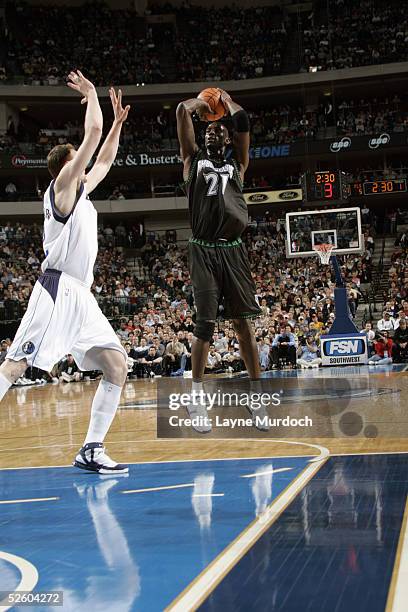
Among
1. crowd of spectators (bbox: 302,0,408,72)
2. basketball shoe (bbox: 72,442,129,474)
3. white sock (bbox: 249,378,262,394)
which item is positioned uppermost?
crowd of spectators (bbox: 302,0,408,72)

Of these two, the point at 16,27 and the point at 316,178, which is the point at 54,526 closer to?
the point at 316,178

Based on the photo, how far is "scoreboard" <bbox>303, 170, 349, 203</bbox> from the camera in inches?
797

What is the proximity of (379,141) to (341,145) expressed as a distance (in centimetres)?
164

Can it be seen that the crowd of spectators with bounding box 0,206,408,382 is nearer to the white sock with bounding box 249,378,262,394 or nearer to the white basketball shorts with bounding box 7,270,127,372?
the white sock with bounding box 249,378,262,394

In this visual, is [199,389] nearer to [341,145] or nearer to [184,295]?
[184,295]

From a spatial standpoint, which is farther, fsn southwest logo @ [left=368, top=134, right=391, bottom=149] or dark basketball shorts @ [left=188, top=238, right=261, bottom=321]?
fsn southwest logo @ [left=368, top=134, right=391, bottom=149]

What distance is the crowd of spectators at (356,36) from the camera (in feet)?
110

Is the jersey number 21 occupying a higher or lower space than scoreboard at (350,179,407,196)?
lower

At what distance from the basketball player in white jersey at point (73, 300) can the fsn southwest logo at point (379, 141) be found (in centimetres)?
2845

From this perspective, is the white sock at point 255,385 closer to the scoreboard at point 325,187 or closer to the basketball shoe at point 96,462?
the basketball shoe at point 96,462

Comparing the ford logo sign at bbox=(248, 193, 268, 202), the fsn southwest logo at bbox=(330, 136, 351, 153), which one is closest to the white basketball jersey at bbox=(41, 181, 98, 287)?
the ford logo sign at bbox=(248, 193, 268, 202)

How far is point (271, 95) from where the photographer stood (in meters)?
35.7

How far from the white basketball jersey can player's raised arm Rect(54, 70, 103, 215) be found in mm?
91

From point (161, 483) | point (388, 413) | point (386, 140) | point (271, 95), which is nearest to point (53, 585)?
point (161, 483)
